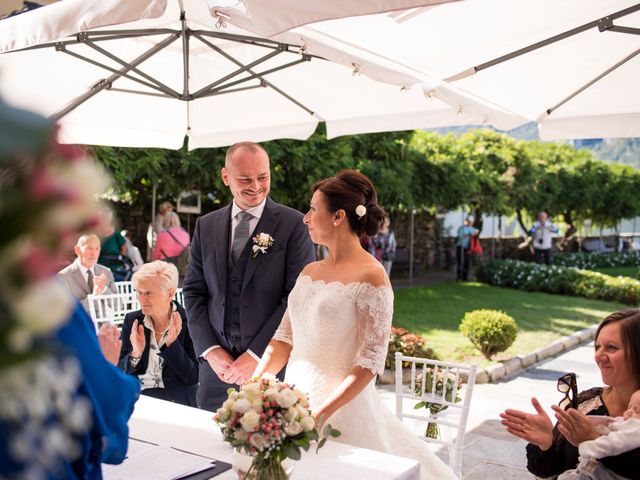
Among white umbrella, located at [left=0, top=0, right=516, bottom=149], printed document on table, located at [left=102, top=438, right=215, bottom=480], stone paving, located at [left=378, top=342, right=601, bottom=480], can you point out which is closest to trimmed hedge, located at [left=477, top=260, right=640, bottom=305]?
stone paving, located at [left=378, top=342, right=601, bottom=480]

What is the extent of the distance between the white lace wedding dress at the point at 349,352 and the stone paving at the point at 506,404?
2.08 meters

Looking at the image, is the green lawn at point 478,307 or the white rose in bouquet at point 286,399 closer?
the white rose in bouquet at point 286,399

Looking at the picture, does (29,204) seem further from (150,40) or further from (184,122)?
(184,122)

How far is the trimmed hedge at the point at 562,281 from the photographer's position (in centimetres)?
1631

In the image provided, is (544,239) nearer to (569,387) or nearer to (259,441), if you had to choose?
(569,387)

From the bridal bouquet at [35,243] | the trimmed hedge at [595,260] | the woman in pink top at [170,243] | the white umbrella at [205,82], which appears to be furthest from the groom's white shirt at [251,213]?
the trimmed hedge at [595,260]

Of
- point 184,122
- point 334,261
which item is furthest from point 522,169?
point 334,261

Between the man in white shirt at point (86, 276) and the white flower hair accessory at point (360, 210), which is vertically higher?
the white flower hair accessory at point (360, 210)

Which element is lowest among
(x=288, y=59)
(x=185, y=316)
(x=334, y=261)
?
(x=185, y=316)

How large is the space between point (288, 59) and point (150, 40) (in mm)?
1089

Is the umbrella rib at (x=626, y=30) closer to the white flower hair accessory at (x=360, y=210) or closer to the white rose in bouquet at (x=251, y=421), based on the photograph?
the white flower hair accessory at (x=360, y=210)

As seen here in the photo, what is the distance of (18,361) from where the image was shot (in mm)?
512

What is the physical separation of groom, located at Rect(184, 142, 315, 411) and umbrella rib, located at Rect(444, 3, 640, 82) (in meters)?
1.36

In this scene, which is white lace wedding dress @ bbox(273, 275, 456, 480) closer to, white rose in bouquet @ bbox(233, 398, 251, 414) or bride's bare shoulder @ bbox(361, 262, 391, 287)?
bride's bare shoulder @ bbox(361, 262, 391, 287)
